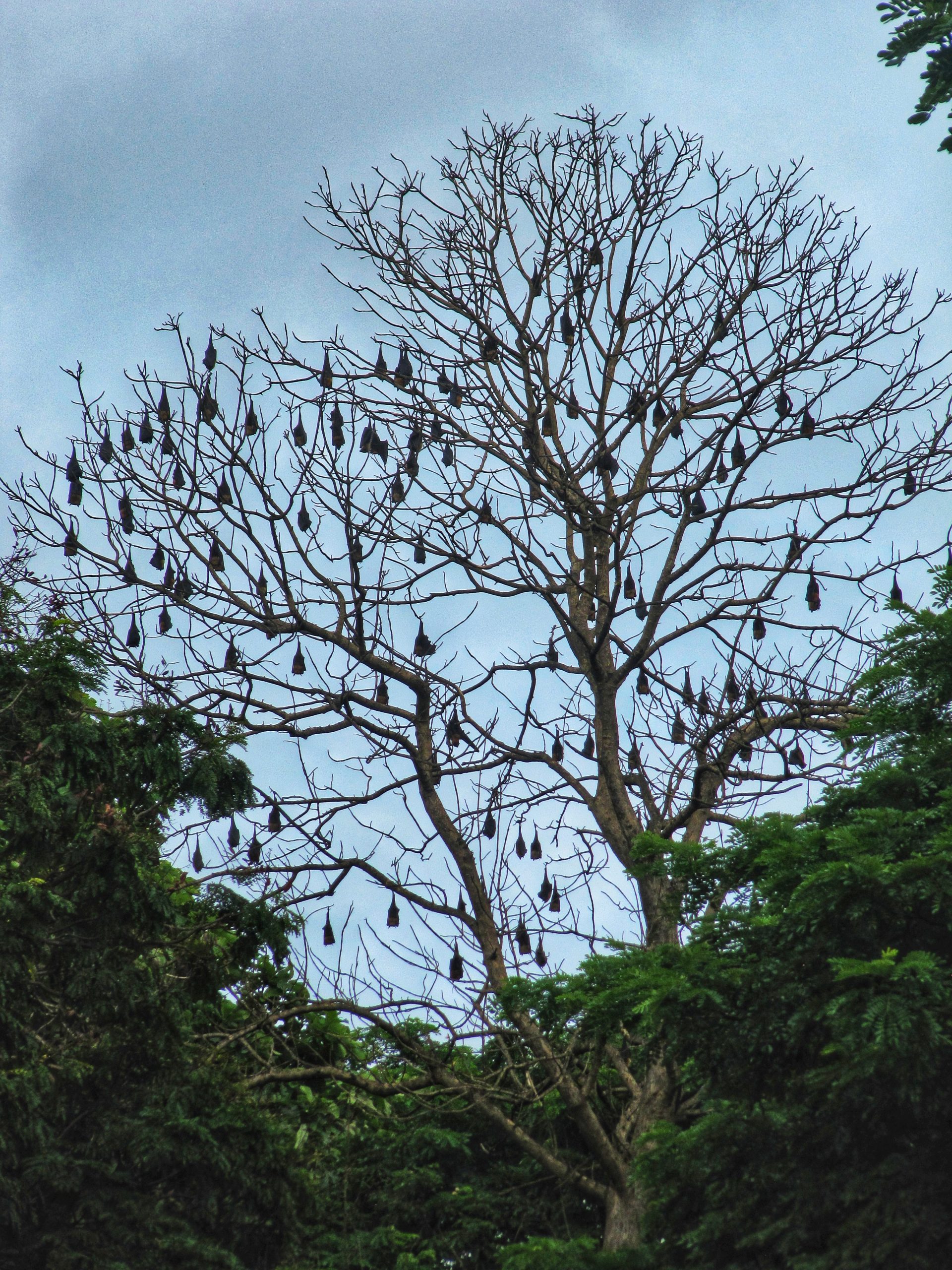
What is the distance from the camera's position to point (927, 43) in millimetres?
8203

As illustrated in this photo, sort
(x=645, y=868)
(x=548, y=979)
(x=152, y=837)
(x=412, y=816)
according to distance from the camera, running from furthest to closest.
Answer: (x=412, y=816)
(x=152, y=837)
(x=548, y=979)
(x=645, y=868)

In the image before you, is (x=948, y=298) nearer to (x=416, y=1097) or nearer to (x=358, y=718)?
(x=358, y=718)

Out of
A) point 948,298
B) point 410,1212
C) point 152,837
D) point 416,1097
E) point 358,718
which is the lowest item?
point 410,1212

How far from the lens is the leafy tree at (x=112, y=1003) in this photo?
27.2ft

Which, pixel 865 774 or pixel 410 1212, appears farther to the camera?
pixel 410 1212

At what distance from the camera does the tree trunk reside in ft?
31.1

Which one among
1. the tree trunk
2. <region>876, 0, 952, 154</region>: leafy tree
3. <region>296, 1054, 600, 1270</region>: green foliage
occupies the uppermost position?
<region>876, 0, 952, 154</region>: leafy tree

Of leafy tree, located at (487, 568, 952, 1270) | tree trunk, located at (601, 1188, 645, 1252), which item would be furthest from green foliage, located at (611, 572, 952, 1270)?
tree trunk, located at (601, 1188, 645, 1252)

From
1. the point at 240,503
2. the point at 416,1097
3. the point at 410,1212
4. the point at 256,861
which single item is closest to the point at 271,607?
the point at 240,503

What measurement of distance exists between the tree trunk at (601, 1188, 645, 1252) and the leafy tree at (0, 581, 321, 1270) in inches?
92.0

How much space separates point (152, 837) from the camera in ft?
32.3

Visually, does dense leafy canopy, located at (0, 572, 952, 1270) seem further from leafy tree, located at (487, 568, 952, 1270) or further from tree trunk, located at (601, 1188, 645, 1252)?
tree trunk, located at (601, 1188, 645, 1252)

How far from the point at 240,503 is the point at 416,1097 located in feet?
17.9

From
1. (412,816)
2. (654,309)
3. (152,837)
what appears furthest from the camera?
(654,309)
